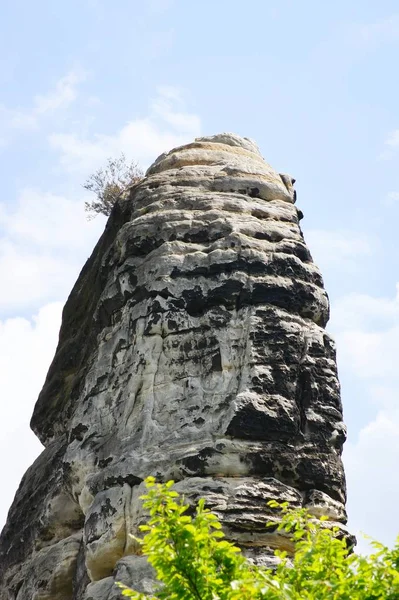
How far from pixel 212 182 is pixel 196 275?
174 centimetres

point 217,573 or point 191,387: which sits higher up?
point 191,387

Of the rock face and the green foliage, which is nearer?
the green foliage

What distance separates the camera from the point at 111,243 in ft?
46.4

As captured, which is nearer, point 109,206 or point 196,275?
point 196,275

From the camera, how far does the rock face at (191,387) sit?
34.0ft

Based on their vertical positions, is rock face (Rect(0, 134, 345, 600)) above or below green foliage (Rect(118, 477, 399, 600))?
above

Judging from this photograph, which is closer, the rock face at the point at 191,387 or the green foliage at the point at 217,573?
the green foliage at the point at 217,573

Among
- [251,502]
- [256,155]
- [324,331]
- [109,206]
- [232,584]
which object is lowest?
[232,584]

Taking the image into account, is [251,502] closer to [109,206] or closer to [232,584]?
[232,584]

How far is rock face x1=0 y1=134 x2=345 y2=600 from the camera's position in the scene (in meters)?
10.4

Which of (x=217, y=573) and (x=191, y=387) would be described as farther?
(x=191, y=387)

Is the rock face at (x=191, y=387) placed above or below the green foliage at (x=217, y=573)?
above

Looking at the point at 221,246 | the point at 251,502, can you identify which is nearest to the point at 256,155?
the point at 221,246

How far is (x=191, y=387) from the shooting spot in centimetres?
1114
